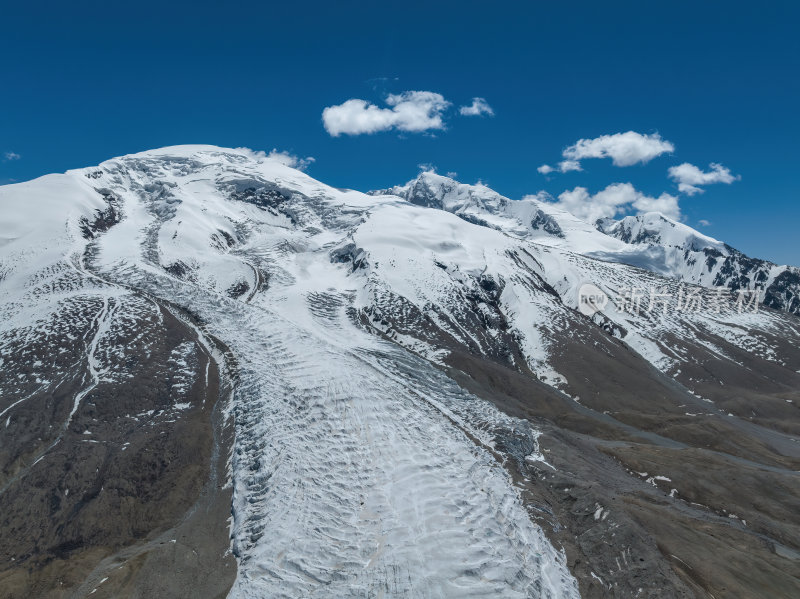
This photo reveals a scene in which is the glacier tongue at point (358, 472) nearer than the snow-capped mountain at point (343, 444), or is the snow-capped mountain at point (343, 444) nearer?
the glacier tongue at point (358, 472)

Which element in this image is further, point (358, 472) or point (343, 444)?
point (343, 444)

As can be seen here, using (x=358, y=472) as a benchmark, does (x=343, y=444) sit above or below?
above

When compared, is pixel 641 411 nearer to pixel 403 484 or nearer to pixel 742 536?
pixel 742 536

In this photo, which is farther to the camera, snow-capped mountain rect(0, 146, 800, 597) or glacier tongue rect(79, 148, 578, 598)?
snow-capped mountain rect(0, 146, 800, 597)

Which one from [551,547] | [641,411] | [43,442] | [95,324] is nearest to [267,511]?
[551,547]
